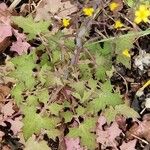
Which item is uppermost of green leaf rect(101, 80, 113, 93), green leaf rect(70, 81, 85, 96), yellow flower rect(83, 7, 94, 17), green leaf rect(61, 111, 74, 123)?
yellow flower rect(83, 7, 94, 17)

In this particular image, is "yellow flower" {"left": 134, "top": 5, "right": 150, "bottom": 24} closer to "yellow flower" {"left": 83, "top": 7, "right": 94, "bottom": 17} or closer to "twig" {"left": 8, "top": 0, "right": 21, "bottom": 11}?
"yellow flower" {"left": 83, "top": 7, "right": 94, "bottom": 17}

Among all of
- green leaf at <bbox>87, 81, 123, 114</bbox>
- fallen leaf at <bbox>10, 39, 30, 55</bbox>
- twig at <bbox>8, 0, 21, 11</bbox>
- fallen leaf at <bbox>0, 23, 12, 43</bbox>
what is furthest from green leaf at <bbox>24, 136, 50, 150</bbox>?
twig at <bbox>8, 0, 21, 11</bbox>

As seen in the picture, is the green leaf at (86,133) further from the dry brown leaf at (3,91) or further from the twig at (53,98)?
the dry brown leaf at (3,91)

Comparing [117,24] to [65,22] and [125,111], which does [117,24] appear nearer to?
[65,22]

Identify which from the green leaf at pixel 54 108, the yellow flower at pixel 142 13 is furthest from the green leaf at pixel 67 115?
the yellow flower at pixel 142 13

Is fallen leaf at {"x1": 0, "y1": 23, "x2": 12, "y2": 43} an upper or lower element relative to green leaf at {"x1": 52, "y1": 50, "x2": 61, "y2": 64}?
upper
